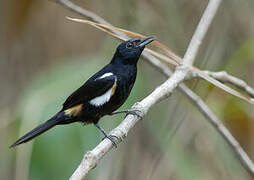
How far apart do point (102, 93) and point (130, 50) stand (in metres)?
0.38

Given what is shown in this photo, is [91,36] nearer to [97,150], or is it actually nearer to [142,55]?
[142,55]

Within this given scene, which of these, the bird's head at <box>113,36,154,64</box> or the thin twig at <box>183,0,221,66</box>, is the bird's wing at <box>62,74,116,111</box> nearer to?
the bird's head at <box>113,36,154,64</box>

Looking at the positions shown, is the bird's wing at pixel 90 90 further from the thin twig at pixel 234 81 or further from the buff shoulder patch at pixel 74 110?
the thin twig at pixel 234 81

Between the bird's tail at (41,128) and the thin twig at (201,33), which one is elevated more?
the thin twig at (201,33)

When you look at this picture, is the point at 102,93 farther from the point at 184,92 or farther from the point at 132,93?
the point at 184,92

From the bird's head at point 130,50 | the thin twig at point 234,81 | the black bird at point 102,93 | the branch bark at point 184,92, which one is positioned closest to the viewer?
the branch bark at point 184,92

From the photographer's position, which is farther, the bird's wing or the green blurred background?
the bird's wing

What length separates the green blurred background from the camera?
112 inches

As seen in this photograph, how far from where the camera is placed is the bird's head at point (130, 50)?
Result: 3.19m

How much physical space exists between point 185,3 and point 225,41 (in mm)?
527

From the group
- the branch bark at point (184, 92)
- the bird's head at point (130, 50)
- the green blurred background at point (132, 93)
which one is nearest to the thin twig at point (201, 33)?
Answer: the branch bark at point (184, 92)

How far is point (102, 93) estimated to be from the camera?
3109 mm

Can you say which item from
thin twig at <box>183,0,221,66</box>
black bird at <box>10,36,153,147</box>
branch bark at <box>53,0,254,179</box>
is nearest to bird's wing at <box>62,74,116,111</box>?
black bird at <box>10,36,153,147</box>

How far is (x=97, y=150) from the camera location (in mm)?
1871
